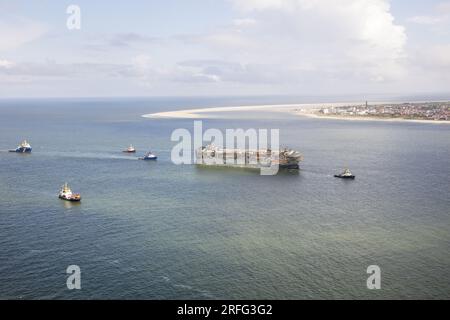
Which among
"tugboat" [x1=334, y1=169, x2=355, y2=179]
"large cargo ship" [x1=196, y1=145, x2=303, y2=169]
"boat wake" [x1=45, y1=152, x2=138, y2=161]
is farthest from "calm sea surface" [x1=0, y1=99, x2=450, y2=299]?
"boat wake" [x1=45, y1=152, x2=138, y2=161]

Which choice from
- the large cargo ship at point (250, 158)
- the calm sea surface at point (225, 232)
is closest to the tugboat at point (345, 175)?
the calm sea surface at point (225, 232)

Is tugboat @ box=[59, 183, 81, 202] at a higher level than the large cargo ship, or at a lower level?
lower

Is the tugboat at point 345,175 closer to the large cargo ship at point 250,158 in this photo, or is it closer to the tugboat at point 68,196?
the large cargo ship at point 250,158

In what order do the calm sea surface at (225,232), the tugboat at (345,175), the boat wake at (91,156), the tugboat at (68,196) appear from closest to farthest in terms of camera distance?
the calm sea surface at (225,232) → the tugboat at (68,196) → the tugboat at (345,175) → the boat wake at (91,156)

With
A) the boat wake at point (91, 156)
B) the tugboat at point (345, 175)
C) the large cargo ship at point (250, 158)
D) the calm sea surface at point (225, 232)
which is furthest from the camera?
the boat wake at point (91, 156)

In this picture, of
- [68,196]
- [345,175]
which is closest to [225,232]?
[68,196]

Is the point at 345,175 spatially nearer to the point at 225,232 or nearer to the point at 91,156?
the point at 225,232

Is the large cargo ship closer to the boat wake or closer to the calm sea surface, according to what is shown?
the calm sea surface
